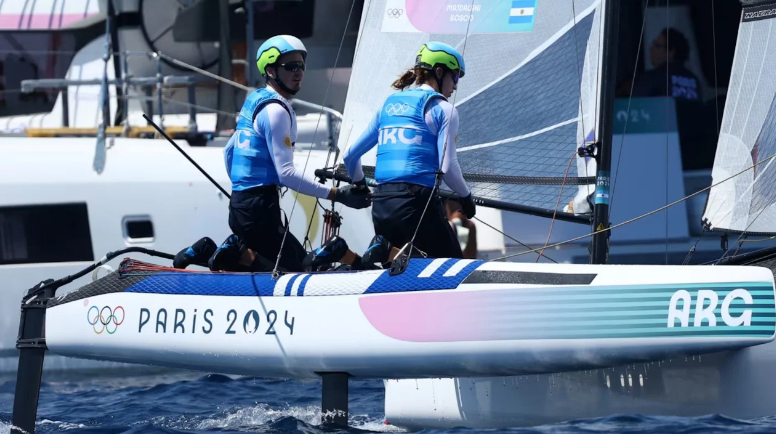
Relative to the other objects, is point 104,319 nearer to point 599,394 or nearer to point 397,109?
point 397,109

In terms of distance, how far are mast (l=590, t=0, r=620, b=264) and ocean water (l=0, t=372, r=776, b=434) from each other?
3.71ft

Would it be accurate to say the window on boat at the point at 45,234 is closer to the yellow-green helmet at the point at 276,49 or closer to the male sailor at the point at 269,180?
the male sailor at the point at 269,180

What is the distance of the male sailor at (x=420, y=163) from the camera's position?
20.5 feet

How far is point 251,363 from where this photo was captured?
6379mm

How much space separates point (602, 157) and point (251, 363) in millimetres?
2186

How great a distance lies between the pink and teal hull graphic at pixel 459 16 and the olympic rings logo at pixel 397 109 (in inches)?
47.6

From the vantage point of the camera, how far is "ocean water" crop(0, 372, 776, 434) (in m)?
5.91

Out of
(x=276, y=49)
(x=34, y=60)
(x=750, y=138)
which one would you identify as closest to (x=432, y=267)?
(x=276, y=49)

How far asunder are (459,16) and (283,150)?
1.63 metres

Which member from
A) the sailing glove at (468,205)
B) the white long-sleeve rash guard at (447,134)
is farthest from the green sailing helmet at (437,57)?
the sailing glove at (468,205)

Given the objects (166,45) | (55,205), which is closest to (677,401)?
(55,205)

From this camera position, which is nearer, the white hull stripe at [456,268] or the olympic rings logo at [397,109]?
the white hull stripe at [456,268]

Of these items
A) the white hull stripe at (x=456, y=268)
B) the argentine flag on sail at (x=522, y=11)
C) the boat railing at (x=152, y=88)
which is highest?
the boat railing at (x=152, y=88)

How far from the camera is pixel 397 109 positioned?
20.9ft
